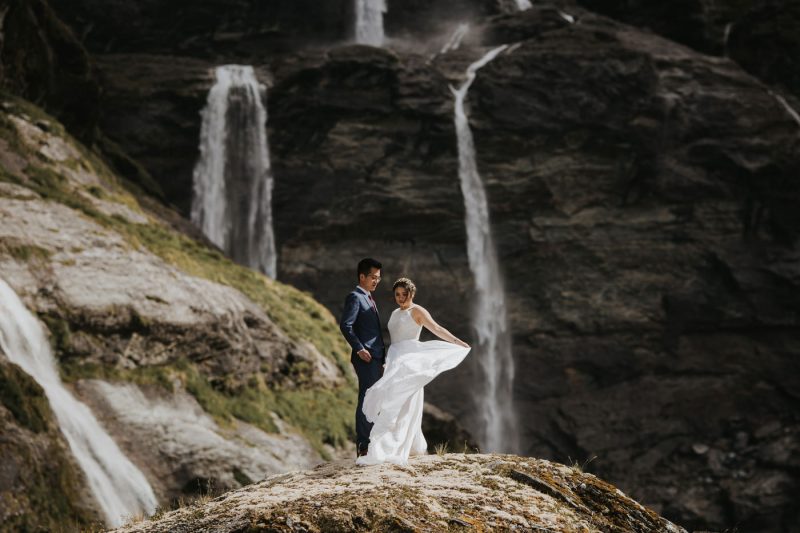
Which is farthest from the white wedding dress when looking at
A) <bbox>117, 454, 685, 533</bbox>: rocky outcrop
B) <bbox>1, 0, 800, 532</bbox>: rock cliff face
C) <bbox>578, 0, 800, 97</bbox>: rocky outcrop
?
<bbox>578, 0, 800, 97</bbox>: rocky outcrop

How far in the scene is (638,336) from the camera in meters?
33.8

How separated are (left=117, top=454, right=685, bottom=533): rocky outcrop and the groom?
87 cm

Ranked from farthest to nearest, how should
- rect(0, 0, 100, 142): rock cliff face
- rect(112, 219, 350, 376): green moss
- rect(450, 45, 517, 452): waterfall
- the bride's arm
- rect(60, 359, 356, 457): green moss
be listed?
rect(450, 45, 517, 452): waterfall
rect(0, 0, 100, 142): rock cliff face
rect(112, 219, 350, 376): green moss
rect(60, 359, 356, 457): green moss
the bride's arm

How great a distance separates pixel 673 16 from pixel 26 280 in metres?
32.1

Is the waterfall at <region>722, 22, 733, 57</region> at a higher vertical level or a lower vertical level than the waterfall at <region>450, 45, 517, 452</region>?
higher

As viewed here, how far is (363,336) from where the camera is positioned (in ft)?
29.5

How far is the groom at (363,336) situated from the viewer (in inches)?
344

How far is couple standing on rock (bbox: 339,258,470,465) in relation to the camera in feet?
27.5

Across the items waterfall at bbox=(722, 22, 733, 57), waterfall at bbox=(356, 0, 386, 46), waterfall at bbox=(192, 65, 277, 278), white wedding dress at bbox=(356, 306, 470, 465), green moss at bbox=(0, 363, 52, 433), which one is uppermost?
waterfall at bbox=(356, 0, 386, 46)

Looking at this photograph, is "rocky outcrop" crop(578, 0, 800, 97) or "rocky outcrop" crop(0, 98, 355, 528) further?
"rocky outcrop" crop(578, 0, 800, 97)

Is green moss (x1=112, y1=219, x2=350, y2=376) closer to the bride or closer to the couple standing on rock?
the couple standing on rock

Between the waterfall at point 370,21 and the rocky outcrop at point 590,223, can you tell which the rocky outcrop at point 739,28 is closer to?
the rocky outcrop at point 590,223

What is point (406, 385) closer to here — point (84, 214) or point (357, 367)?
point (357, 367)

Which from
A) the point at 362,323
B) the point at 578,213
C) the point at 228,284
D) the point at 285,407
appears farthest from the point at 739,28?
the point at 362,323
